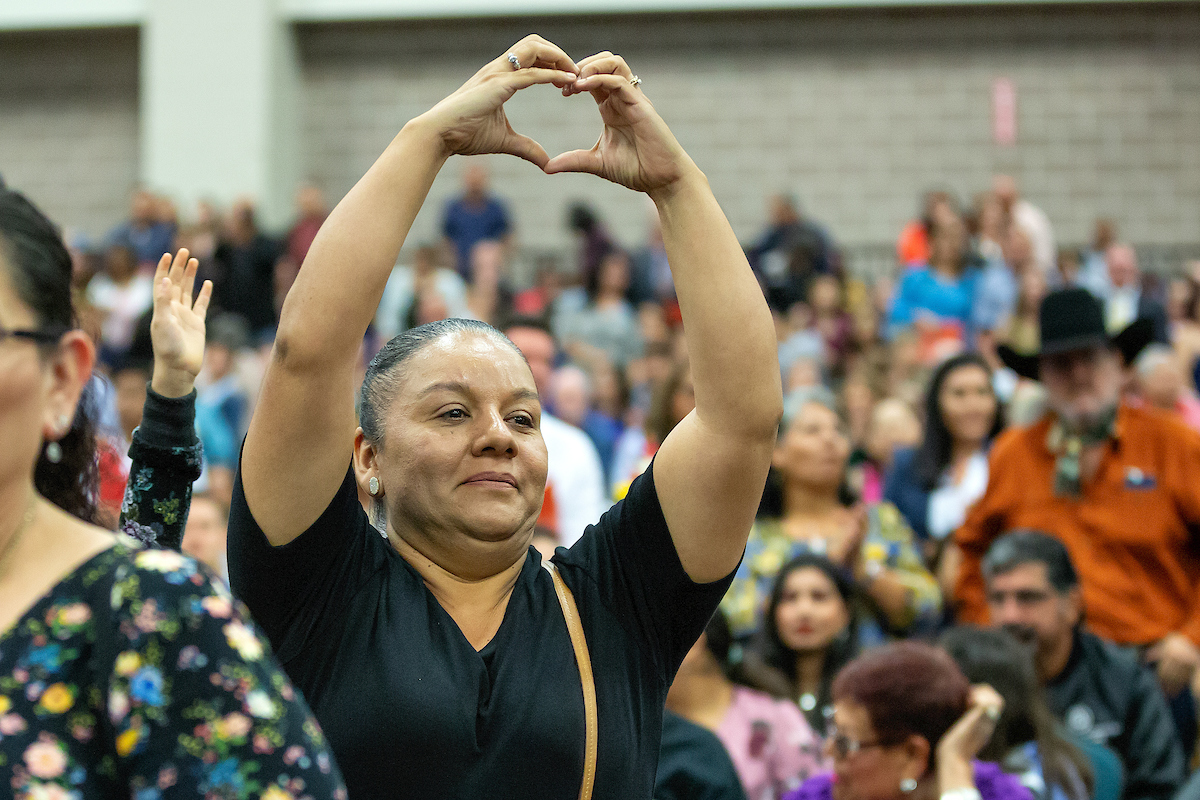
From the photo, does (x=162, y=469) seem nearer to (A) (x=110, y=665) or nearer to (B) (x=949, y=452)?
(A) (x=110, y=665)

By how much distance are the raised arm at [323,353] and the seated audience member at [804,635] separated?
260 centimetres

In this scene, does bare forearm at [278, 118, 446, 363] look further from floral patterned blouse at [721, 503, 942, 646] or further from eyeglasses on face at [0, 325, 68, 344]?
floral patterned blouse at [721, 503, 942, 646]

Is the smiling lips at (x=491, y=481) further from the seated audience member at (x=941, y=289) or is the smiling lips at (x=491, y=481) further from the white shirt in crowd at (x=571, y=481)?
the seated audience member at (x=941, y=289)

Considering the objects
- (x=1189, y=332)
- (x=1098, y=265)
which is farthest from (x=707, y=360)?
(x=1098, y=265)

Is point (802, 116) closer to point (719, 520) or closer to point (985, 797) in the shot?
point (985, 797)

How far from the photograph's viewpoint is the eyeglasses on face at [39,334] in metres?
1.25

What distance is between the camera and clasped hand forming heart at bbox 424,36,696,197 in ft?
6.32

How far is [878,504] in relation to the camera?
4941 mm

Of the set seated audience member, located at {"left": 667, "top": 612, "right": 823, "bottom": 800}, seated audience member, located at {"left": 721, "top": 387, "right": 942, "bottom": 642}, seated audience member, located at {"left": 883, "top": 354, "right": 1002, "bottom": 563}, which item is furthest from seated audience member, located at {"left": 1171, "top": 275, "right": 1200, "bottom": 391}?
seated audience member, located at {"left": 667, "top": 612, "right": 823, "bottom": 800}

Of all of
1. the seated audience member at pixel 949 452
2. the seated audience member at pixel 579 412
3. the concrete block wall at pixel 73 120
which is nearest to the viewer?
the seated audience member at pixel 949 452

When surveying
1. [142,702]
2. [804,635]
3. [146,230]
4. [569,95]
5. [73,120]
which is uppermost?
[73,120]

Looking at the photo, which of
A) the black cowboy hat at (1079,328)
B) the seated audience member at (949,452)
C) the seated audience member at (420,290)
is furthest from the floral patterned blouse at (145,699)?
the seated audience member at (420,290)

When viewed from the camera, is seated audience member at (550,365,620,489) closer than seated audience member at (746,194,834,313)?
Yes

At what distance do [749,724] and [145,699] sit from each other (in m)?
2.88
